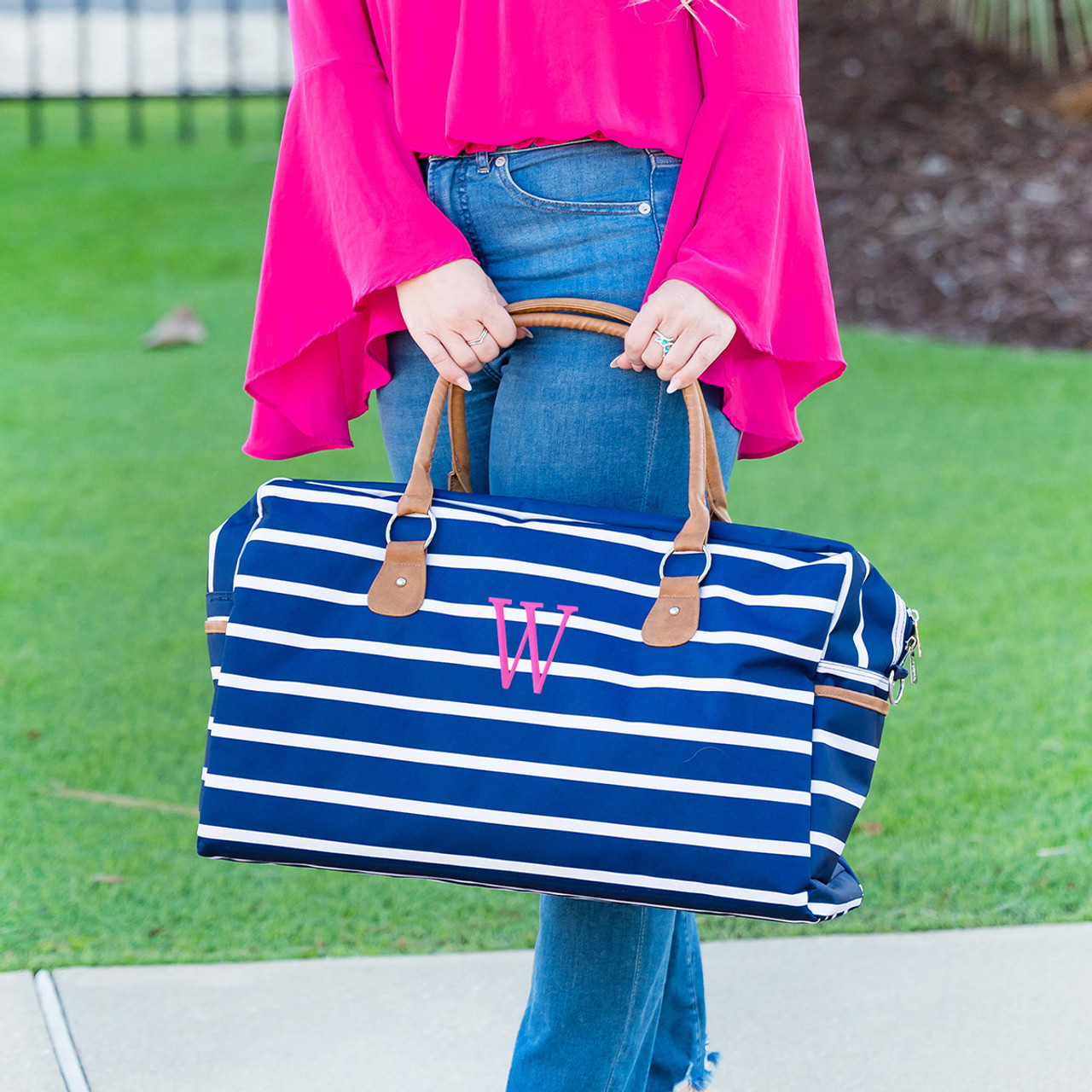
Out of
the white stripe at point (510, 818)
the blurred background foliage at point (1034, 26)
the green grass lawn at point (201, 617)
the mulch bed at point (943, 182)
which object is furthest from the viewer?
the blurred background foliage at point (1034, 26)

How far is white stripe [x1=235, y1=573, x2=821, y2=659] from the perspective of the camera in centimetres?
129

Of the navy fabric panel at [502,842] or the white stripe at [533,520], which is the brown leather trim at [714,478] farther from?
the navy fabric panel at [502,842]

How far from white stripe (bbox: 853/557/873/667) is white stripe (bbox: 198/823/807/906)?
0.25 metres

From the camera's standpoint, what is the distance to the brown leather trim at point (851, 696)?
4.30 feet

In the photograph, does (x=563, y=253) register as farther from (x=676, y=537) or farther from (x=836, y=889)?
(x=836, y=889)

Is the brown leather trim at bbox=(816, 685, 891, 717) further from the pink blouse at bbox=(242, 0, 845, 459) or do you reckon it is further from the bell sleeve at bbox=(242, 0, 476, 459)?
the bell sleeve at bbox=(242, 0, 476, 459)

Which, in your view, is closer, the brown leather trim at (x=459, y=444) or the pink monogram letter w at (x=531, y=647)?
the pink monogram letter w at (x=531, y=647)

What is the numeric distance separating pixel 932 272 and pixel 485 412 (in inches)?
245

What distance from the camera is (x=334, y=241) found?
1510 mm

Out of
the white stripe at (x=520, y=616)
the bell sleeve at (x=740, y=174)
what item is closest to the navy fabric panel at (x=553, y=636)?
the white stripe at (x=520, y=616)

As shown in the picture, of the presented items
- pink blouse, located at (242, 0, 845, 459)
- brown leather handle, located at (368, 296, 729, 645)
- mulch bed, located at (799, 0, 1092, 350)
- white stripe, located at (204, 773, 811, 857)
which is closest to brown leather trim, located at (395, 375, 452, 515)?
brown leather handle, located at (368, 296, 729, 645)

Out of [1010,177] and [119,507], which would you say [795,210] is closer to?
[119,507]

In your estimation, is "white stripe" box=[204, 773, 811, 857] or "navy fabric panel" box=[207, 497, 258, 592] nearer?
"white stripe" box=[204, 773, 811, 857]

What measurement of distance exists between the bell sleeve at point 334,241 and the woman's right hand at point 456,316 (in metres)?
0.02
